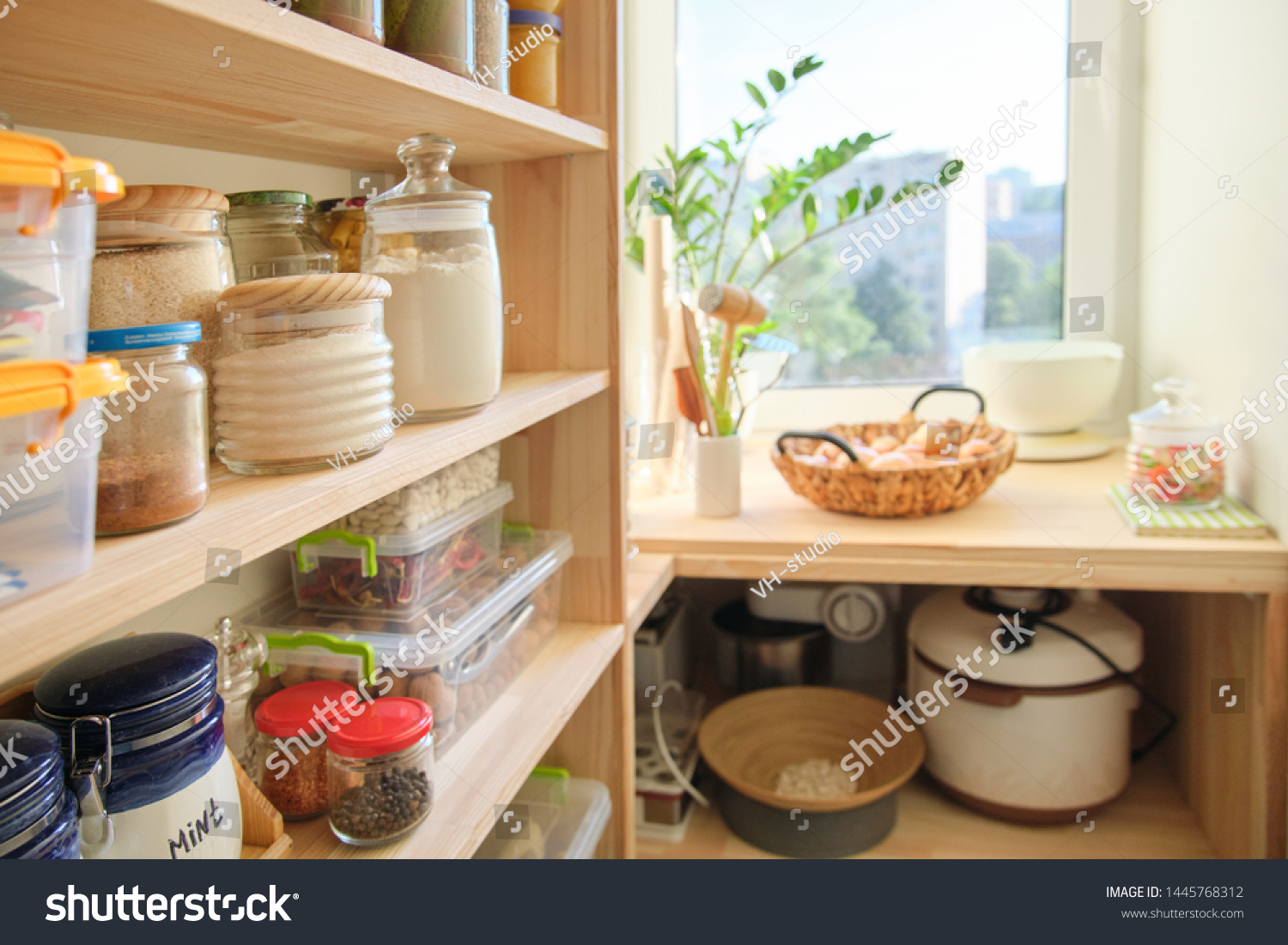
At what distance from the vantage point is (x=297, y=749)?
0.71 m

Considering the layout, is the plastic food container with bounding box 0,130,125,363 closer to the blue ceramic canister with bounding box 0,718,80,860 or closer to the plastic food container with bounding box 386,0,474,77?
the blue ceramic canister with bounding box 0,718,80,860

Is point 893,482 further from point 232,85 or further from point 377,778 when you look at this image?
point 232,85

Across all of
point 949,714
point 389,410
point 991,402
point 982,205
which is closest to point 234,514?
point 389,410

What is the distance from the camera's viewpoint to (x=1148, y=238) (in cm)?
171

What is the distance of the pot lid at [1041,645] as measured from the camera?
52.6 inches

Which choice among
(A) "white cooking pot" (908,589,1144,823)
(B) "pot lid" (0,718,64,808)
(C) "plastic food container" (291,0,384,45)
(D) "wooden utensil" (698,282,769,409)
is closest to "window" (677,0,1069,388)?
(D) "wooden utensil" (698,282,769,409)

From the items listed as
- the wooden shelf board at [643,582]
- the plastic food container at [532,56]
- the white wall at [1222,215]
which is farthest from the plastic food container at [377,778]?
the white wall at [1222,215]

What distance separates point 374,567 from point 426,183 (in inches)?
12.6

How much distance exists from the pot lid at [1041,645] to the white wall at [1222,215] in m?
0.26

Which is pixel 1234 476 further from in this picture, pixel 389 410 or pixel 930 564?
pixel 389 410

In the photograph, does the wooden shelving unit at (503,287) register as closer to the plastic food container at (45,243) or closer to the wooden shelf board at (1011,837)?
the plastic food container at (45,243)

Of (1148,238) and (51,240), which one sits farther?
(1148,238)

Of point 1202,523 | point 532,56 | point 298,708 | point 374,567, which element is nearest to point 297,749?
point 298,708

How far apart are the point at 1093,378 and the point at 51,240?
161 cm
